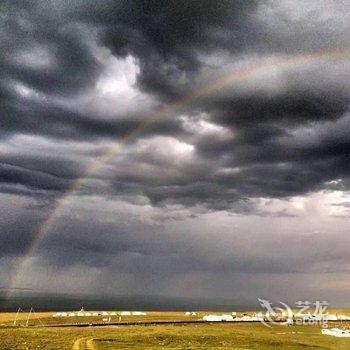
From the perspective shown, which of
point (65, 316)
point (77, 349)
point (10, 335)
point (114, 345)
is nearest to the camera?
point (77, 349)

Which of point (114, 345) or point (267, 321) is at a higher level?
point (267, 321)

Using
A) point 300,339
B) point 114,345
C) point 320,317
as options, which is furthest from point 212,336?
point 320,317

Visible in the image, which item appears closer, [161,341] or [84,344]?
[84,344]

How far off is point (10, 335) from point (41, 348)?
26.6m

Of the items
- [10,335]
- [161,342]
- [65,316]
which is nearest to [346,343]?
[161,342]

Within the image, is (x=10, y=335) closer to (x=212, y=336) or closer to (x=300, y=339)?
(x=212, y=336)

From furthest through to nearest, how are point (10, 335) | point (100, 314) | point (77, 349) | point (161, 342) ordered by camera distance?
point (100, 314) → point (10, 335) → point (161, 342) → point (77, 349)

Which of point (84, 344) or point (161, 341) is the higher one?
point (161, 341)

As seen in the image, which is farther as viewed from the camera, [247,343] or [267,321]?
[267,321]

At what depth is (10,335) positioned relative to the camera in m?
97.6

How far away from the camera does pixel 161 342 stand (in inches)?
3561

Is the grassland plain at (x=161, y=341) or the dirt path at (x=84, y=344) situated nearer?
the dirt path at (x=84, y=344)

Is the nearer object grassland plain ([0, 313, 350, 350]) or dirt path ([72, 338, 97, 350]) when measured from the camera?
dirt path ([72, 338, 97, 350])

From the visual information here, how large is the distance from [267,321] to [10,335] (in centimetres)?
9900
